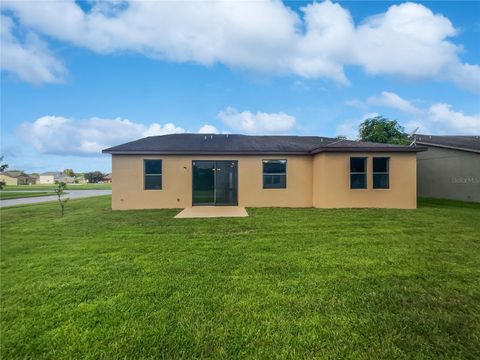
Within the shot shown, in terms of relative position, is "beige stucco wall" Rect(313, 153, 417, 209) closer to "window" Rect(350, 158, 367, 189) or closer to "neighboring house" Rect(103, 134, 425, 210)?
"neighboring house" Rect(103, 134, 425, 210)

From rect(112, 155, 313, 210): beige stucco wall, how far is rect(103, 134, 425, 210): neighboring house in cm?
4

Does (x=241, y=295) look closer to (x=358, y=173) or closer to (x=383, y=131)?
(x=358, y=173)

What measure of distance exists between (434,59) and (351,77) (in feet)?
16.9

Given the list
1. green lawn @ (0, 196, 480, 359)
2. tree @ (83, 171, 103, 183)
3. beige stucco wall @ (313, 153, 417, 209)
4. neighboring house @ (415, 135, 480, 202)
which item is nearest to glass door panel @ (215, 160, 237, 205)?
beige stucco wall @ (313, 153, 417, 209)

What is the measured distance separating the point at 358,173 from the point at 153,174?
9.51m

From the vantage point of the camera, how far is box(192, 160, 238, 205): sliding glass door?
12508 millimetres

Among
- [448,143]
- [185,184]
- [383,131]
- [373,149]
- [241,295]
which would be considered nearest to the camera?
[241,295]

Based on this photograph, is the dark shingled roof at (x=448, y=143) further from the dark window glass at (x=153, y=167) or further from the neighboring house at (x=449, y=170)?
the dark window glass at (x=153, y=167)

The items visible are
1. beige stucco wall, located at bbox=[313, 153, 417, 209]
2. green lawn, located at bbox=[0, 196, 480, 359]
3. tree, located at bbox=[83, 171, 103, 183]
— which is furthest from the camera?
tree, located at bbox=[83, 171, 103, 183]

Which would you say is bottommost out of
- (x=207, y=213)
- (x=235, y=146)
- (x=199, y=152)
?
(x=207, y=213)

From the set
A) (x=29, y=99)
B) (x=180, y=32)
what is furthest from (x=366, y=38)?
(x=29, y=99)

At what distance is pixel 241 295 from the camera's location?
3.53 m

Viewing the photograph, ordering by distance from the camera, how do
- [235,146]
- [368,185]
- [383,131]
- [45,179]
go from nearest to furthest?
[368,185]
[235,146]
[383,131]
[45,179]

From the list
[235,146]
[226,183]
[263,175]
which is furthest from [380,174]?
[226,183]
